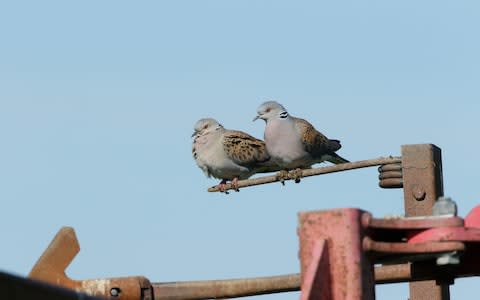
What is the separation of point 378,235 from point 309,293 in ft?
1.31

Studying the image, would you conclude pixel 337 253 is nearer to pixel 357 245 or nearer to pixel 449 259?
pixel 357 245

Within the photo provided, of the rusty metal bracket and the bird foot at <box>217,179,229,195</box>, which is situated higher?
the bird foot at <box>217,179,229,195</box>

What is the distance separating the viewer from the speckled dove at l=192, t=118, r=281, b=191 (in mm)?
13352

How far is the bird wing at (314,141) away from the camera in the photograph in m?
12.9

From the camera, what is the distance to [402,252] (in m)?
3.11

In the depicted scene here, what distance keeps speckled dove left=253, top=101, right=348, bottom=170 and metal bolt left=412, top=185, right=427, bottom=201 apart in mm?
5307

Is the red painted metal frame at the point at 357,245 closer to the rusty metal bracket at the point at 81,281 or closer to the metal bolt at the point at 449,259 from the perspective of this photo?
the metal bolt at the point at 449,259

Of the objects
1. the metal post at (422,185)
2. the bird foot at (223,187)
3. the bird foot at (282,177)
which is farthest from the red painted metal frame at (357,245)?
the bird foot at (223,187)

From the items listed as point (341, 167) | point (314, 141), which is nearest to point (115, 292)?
point (341, 167)

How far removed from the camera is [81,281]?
482cm

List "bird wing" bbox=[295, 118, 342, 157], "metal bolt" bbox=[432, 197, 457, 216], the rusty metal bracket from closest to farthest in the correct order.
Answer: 1. "metal bolt" bbox=[432, 197, 457, 216]
2. the rusty metal bracket
3. "bird wing" bbox=[295, 118, 342, 157]

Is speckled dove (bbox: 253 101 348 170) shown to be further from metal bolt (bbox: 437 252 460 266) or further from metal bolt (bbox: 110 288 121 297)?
metal bolt (bbox: 437 252 460 266)

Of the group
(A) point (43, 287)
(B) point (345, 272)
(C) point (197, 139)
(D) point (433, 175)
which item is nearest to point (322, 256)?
(B) point (345, 272)

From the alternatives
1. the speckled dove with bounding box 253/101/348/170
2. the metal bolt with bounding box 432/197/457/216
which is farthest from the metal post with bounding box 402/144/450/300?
the speckled dove with bounding box 253/101/348/170
